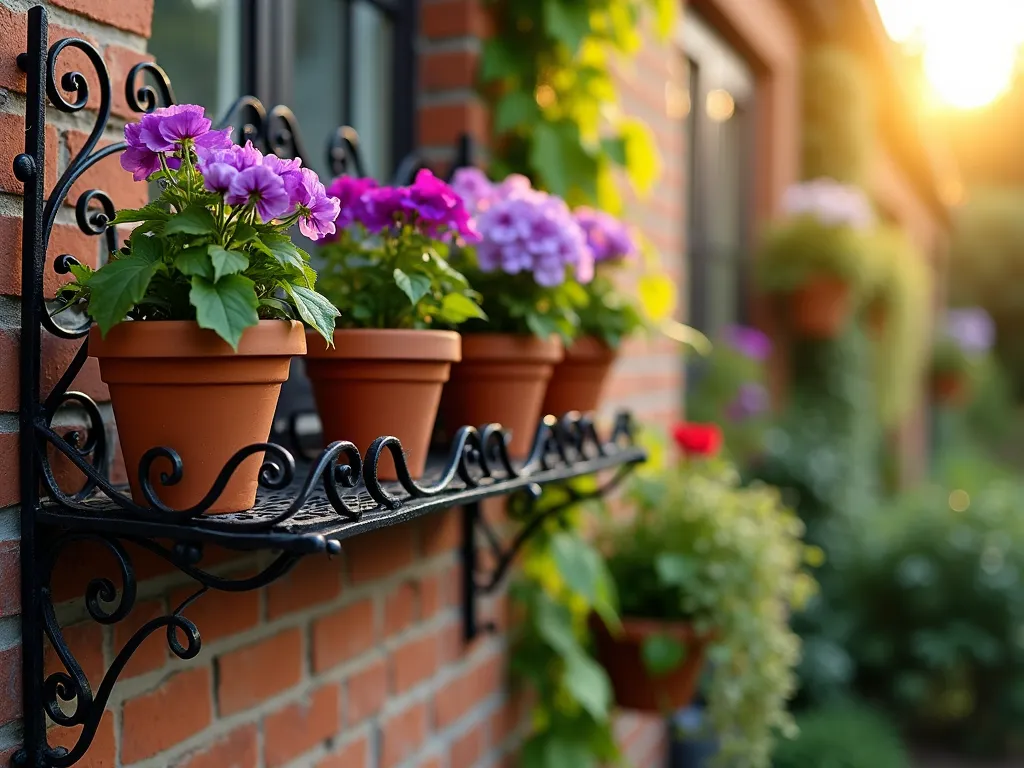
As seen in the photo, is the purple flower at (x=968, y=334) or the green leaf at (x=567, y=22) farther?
the purple flower at (x=968, y=334)

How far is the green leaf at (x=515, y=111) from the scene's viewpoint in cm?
173

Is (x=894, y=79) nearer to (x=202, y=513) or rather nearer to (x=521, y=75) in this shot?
(x=521, y=75)

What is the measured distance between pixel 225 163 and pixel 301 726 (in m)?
0.77

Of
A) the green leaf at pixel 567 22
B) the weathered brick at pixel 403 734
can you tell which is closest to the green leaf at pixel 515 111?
the green leaf at pixel 567 22

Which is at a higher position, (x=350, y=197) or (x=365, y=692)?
(x=350, y=197)

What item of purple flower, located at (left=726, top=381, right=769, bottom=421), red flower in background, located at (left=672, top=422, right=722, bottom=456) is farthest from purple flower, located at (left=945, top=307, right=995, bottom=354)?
red flower in background, located at (left=672, top=422, right=722, bottom=456)

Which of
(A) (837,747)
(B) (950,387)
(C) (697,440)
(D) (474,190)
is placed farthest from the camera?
(B) (950,387)

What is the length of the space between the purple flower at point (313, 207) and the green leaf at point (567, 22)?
3.15 ft

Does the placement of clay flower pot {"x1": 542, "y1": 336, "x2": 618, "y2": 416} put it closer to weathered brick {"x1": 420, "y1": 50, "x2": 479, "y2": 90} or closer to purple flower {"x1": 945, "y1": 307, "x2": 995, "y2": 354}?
weathered brick {"x1": 420, "y1": 50, "x2": 479, "y2": 90}

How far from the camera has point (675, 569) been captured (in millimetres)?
2014

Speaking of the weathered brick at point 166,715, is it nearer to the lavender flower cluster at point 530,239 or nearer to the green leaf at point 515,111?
the lavender flower cluster at point 530,239

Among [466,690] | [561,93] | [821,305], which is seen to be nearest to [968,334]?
[821,305]

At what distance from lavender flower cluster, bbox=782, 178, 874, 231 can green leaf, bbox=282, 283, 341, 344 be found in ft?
12.7

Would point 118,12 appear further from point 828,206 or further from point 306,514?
point 828,206
